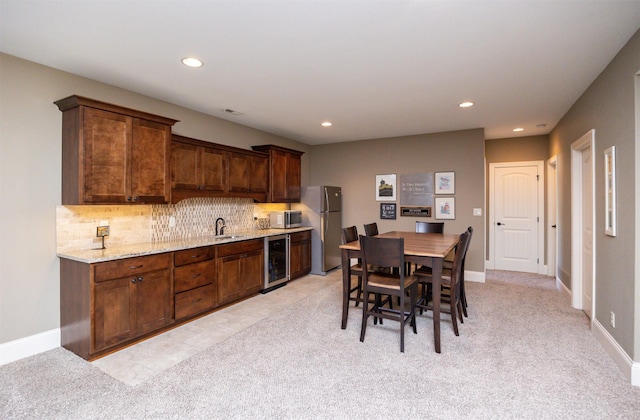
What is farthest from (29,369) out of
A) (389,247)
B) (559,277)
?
(559,277)

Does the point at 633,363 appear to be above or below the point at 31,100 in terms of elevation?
below

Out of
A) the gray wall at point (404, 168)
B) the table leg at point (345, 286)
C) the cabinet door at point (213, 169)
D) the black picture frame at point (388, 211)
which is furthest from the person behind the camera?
the black picture frame at point (388, 211)

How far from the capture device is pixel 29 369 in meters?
2.57

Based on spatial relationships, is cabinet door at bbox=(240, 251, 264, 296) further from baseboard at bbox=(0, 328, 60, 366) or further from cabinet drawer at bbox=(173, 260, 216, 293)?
baseboard at bbox=(0, 328, 60, 366)

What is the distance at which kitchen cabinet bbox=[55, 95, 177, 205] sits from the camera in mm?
2830

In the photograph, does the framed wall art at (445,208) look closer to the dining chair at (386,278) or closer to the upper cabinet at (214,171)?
the dining chair at (386,278)

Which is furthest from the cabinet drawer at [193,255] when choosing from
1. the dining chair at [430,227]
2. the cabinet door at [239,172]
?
the dining chair at [430,227]

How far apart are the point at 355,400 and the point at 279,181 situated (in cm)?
384

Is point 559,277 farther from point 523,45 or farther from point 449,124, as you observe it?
point 523,45

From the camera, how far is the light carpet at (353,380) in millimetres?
2061

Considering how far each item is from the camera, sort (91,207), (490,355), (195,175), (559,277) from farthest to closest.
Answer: (559,277), (195,175), (91,207), (490,355)

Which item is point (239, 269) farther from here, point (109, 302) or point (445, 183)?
point (445, 183)

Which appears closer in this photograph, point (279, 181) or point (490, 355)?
point (490, 355)

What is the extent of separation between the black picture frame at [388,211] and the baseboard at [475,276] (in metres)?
1.59
